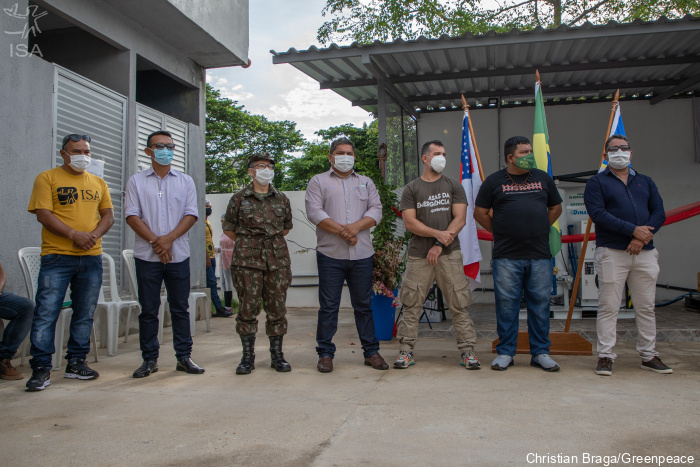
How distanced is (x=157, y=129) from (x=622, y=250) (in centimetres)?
573

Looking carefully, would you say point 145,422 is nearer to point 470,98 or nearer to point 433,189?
point 433,189

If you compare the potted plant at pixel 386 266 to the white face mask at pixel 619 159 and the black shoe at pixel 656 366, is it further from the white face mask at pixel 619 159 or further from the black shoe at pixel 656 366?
the black shoe at pixel 656 366

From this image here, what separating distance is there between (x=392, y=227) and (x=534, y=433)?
145 inches

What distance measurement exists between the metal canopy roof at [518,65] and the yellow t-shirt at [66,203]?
2947mm

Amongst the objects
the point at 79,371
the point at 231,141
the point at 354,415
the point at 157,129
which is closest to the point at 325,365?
the point at 354,415

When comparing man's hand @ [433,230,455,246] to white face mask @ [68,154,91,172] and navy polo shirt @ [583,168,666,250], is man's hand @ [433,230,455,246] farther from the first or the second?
white face mask @ [68,154,91,172]

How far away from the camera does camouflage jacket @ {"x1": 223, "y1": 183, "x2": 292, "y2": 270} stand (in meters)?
4.45

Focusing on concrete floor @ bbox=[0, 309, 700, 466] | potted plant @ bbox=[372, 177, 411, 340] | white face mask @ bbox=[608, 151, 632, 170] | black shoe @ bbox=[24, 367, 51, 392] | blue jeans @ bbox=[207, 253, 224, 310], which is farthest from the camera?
blue jeans @ bbox=[207, 253, 224, 310]

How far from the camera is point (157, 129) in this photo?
750 cm

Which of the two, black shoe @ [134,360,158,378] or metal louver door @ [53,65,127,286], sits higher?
metal louver door @ [53,65,127,286]

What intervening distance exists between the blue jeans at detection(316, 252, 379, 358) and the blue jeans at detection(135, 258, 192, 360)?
104 cm

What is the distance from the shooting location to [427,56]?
6754 mm

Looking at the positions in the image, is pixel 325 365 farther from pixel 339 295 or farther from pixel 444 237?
pixel 444 237

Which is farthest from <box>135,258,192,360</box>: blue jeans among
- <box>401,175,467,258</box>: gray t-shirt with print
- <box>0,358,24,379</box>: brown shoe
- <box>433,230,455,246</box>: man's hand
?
<box>433,230,455,246</box>: man's hand
